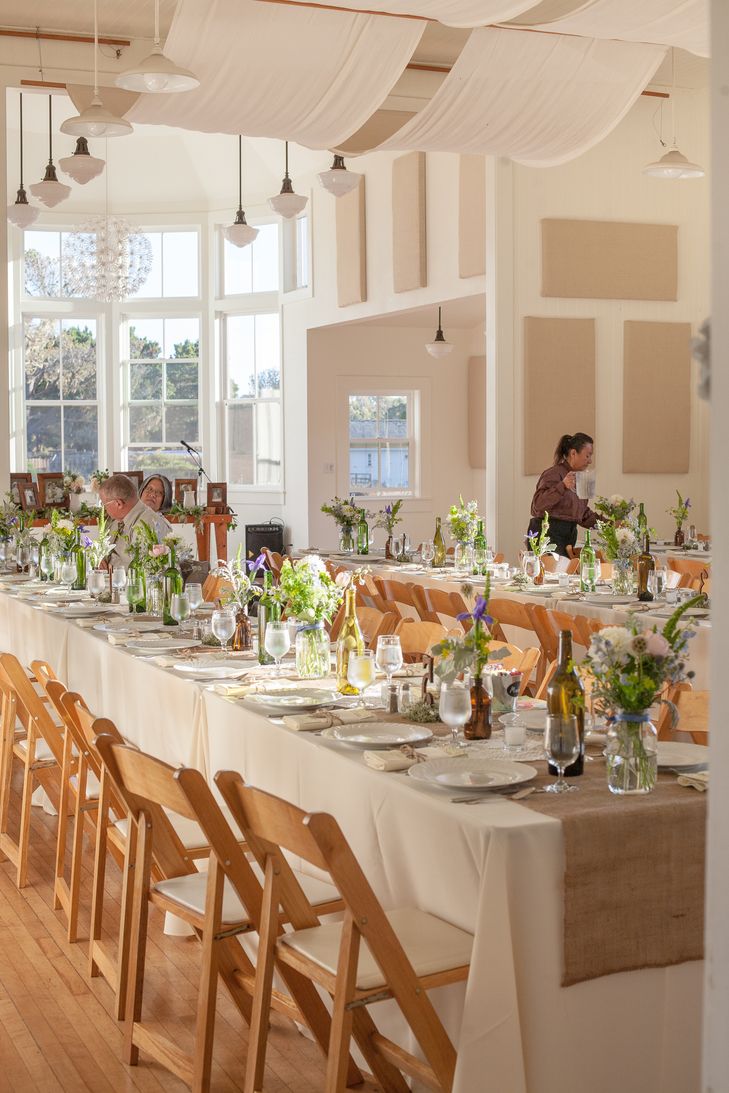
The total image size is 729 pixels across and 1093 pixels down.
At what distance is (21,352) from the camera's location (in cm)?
1823

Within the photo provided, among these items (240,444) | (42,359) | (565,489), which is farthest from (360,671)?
(42,359)

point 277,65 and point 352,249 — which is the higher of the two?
point 352,249

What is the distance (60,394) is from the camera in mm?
18469

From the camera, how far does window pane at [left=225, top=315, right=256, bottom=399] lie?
59.7ft

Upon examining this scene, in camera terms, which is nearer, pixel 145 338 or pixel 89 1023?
pixel 89 1023

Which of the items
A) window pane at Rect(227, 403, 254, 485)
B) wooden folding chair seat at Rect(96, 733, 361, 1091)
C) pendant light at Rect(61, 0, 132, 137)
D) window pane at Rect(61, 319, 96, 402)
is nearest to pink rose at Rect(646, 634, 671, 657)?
wooden folding chair seat at Rect(96, 733, 361, 1091)

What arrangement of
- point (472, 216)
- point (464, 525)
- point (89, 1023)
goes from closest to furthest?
1. point (89, 1023)
2. point (464, 525)
3. point (472, 216)

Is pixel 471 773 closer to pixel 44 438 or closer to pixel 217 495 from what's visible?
pixel 217 495

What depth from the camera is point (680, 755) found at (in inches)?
129

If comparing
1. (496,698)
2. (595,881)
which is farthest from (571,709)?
(496,698)

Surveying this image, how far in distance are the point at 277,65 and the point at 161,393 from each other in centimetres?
1147

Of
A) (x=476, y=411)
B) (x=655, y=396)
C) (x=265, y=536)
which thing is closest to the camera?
(x=655, y=396)

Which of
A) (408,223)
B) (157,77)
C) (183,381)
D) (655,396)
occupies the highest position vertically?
(408,223)

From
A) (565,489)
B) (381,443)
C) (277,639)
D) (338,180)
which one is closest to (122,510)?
(565,489)
